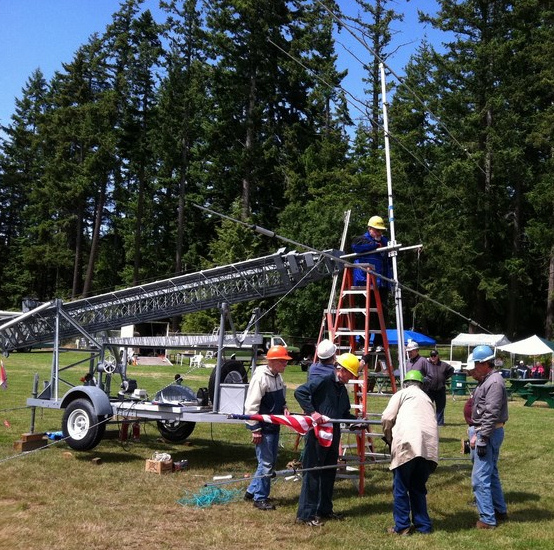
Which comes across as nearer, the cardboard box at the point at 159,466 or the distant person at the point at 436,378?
the cardboard box at the point at 159,466

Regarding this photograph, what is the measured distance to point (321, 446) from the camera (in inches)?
317

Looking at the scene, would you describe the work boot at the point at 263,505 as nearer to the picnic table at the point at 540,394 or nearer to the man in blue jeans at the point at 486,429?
the man in blue jeans at the point at 486,429

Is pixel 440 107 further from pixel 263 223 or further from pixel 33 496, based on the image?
pixel 33 496

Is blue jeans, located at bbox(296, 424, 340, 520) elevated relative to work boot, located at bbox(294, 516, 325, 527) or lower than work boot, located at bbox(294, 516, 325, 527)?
elevated

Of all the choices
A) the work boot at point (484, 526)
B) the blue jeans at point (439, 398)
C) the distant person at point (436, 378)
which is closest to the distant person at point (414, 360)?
the distant person at point (436, 378)

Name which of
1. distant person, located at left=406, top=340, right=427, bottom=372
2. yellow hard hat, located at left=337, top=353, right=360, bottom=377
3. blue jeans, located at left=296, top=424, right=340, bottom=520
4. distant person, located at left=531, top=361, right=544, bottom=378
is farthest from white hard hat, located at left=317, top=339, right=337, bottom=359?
distant person, located at left=531, top=361, right=544, bottom=378

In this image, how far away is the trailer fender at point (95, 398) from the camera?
11008mm

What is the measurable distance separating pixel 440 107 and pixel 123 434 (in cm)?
3816

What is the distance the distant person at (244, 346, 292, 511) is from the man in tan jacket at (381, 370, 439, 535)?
67.0 inches

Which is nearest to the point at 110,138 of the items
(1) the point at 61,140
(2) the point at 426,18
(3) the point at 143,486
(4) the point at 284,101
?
(1) the point at 61,140

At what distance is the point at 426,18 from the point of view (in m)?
48.2

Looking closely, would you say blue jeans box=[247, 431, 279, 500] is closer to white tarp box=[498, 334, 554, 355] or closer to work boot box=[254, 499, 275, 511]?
work boot box=[254, 499, 275, 511]

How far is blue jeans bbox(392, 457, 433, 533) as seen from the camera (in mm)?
7551

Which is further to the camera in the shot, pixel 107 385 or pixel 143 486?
pixel 107 385
